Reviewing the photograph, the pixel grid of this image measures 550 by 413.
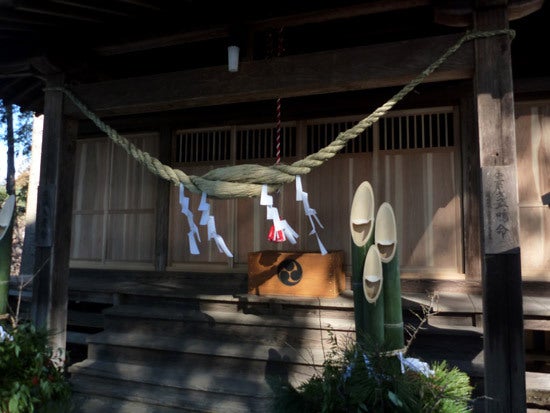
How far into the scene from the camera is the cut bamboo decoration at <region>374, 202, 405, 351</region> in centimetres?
213

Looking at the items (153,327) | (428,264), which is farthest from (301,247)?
(153,327)

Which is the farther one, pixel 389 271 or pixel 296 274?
pixel 296 274

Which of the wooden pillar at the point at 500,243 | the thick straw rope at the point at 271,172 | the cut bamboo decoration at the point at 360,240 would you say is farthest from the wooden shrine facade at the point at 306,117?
the cut bamboo decoration at the point at 360,240

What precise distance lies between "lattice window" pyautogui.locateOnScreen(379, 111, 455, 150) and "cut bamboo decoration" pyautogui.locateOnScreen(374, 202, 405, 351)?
296 centimetres

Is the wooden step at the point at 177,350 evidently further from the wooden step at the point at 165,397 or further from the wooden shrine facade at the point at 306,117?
the wooden shrine facade at the point at 306,117

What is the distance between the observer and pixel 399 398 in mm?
1792

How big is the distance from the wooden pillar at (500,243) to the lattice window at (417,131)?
87.9 inches

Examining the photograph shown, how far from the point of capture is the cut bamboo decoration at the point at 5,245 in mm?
3213

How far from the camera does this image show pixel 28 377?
8.78ft

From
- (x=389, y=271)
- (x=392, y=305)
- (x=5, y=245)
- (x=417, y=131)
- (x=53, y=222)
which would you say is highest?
(x=417, y=131)

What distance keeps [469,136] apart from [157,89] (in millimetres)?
3309

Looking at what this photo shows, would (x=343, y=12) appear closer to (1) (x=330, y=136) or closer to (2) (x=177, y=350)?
(1) (x=330, y=136)

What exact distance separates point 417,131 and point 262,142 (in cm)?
193

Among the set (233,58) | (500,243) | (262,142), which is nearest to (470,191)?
(500,243)
